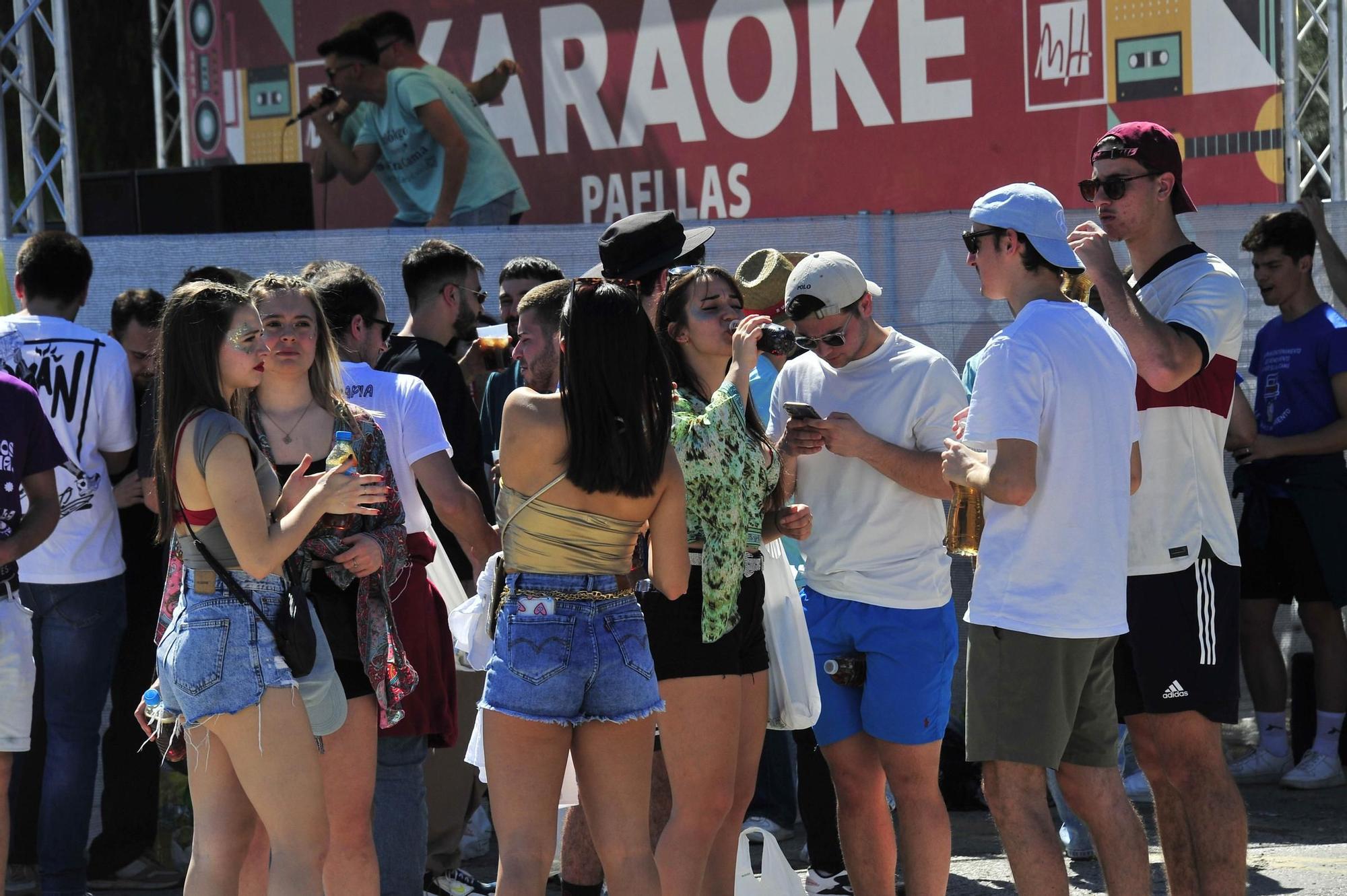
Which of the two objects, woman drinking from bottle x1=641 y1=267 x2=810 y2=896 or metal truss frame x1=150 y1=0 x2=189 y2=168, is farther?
metal truss frame x1=150 y1=0 x2=189 y2=168

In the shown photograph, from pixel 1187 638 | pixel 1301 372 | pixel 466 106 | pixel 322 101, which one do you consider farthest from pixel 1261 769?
pixel 322 101

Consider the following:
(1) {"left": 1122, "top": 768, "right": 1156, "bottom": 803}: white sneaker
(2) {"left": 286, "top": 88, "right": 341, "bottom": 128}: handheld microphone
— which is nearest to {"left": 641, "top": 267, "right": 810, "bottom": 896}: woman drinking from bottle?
(1) {"left": 1122, "top": 768, "right": 1156, "bottom": 803}: white sneaker

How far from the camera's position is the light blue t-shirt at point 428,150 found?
8336 millimetres

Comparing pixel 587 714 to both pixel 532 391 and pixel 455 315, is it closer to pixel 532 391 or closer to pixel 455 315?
pixel 532 391

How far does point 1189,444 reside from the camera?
159 inches

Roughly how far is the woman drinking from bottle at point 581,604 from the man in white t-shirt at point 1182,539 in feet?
4.29

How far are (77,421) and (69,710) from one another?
914 millimetres

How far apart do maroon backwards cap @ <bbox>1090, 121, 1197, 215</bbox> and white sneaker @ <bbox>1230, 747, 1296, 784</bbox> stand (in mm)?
2936

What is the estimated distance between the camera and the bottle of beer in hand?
4004mm

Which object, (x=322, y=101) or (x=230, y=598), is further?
(x=322, y=101)

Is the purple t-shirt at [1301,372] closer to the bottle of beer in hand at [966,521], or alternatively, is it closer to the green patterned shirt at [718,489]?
the bottle of beer in hand at [966,521]

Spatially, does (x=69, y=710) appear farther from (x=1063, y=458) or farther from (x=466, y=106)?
(x=466, y=106)

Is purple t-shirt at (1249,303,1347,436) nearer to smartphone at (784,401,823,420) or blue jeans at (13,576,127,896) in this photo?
smartphone at (784,401,823,420)

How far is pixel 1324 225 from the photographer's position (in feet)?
20.5
